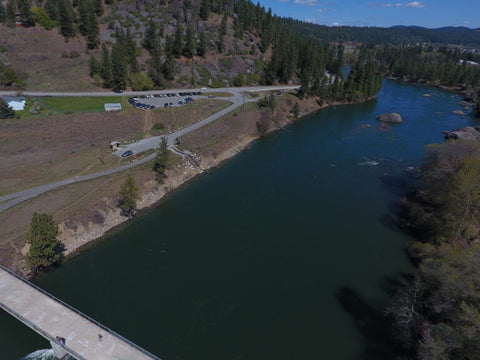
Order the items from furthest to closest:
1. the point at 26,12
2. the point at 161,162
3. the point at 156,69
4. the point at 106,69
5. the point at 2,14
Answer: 1. the point at 2,14
2. the point at 26,12
3. the point at 156,69
4. the point at 106,69
5. the point at 161,162

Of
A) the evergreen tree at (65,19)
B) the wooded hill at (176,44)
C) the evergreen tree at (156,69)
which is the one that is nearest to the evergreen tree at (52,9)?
the wooded hill at (176,44)

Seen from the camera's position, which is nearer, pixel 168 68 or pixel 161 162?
pixel 161 162

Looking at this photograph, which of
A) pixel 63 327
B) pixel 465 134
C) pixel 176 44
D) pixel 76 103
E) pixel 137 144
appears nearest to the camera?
pixel 63 327

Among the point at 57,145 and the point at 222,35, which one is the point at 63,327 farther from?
the point at 222,35

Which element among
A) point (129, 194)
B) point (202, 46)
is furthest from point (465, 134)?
point (202, 46)

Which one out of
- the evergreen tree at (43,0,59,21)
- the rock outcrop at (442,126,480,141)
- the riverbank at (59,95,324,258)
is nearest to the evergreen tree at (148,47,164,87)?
the riverbank at (59,95,324,258)

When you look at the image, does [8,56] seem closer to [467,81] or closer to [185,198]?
[185,198]
